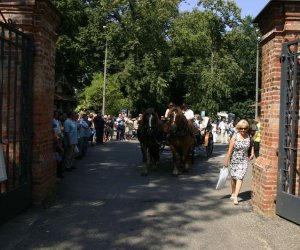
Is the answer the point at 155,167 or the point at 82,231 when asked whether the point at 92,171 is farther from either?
the point at 82,231

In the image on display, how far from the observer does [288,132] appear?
769 centimetres

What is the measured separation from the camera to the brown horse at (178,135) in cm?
1360

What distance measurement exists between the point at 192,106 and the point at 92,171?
40.9m

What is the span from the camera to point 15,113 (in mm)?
7746

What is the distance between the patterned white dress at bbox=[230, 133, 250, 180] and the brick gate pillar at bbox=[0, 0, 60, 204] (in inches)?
138

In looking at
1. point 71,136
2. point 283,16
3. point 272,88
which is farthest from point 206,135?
point 283,16

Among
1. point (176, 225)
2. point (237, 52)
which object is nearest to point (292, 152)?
point (176, 225)

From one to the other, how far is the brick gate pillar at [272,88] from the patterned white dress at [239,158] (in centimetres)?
88

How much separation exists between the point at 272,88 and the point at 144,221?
9.87ft

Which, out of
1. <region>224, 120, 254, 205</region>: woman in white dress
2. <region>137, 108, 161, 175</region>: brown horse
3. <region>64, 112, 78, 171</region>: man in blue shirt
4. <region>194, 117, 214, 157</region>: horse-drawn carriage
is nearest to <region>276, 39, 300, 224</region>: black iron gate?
<region>224, 120, 254, 205</region>: woman in white dress

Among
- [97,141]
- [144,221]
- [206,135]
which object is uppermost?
[206,135]

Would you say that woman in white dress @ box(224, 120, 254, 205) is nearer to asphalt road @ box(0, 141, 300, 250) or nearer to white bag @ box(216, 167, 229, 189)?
white bag @ box(216, 167, 229, 189)

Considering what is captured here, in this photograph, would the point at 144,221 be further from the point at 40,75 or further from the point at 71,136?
the point at 71,136

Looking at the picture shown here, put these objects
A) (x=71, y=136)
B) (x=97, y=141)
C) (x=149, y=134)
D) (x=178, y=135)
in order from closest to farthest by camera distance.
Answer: (x=149, y=134)
(x=178, y=135)
(x=71, y=136)
(x=97, y=141)
